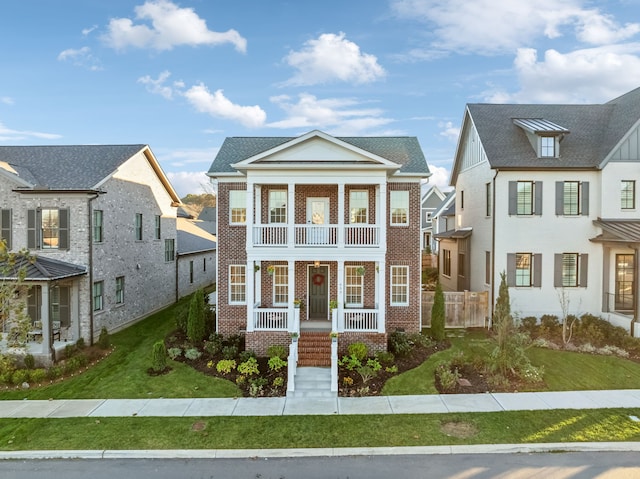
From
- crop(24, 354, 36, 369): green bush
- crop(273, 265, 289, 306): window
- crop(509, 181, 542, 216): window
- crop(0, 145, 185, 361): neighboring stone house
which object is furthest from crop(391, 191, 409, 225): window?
crop(24, 354, 36, 369): green bush

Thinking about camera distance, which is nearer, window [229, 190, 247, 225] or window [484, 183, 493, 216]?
window [229, 190, 247, 225]

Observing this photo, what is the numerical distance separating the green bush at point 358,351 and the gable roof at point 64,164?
12383mm

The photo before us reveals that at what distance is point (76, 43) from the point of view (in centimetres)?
1941

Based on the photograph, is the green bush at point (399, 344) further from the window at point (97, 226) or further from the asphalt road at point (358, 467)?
the window at point (97, 226)

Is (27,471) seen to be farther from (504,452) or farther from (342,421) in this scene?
(504,452)

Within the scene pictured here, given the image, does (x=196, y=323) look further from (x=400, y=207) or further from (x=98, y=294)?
(x=400, y=207)

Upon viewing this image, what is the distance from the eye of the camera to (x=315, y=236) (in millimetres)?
15430

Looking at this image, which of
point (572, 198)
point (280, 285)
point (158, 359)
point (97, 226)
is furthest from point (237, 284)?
point (572, 198)

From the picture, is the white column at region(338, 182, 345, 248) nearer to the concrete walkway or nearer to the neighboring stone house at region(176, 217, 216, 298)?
the concrete walkway

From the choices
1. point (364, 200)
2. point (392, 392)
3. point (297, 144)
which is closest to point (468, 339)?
point (392, 392)

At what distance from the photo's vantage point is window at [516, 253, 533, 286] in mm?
18172

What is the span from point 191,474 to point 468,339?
12278mm

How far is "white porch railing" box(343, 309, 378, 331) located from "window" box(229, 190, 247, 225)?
5960mm

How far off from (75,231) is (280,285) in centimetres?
874
